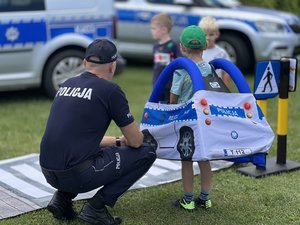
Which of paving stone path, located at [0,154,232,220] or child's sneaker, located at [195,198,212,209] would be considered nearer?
child's sneaker, located at [195,198,212,209]

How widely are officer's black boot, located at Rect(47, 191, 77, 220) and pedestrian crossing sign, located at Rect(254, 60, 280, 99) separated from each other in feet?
6.36

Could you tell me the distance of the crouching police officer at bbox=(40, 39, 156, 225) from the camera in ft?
13.4

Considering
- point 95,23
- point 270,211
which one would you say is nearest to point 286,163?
point 270,211

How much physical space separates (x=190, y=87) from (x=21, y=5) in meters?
4.44

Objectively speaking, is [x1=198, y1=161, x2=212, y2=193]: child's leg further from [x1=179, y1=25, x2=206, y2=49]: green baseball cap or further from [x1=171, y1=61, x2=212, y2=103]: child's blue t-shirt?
[x1=179, y1=25, x2=206, y2=49]: green baseball cap

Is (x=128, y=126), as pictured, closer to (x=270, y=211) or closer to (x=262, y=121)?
(x=262, y=121)

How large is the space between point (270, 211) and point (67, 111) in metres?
1.73

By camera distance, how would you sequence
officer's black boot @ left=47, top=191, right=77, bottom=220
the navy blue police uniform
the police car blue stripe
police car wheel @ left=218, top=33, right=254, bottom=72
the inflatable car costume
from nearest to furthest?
the navy blue police uniform, the inflatable car costume, officer's black boot @ left=47, top=191, right=77, bottom=220, the police car blue stripe, police car wheel @ left=218, top=33, right=254, bottom=72

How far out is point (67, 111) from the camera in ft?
13.5

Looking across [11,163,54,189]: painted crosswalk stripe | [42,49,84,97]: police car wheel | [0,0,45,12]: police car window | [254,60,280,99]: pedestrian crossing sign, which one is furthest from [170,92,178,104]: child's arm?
[42,49,84,97]: police car wheel

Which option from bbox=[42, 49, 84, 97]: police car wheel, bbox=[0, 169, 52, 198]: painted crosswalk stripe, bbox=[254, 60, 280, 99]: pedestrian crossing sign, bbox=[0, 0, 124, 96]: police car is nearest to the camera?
bbox=[0, 169, 52, 198]: painted crosswalk stripe

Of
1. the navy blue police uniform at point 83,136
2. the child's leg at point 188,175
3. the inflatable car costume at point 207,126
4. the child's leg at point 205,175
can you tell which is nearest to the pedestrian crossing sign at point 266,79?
the inflatable car costume at point 207,126

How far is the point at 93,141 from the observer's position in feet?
13.6

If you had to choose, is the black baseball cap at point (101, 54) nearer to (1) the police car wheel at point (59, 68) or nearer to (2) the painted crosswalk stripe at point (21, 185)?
(2) the painted crosswalk stripe at point (21, 185)
